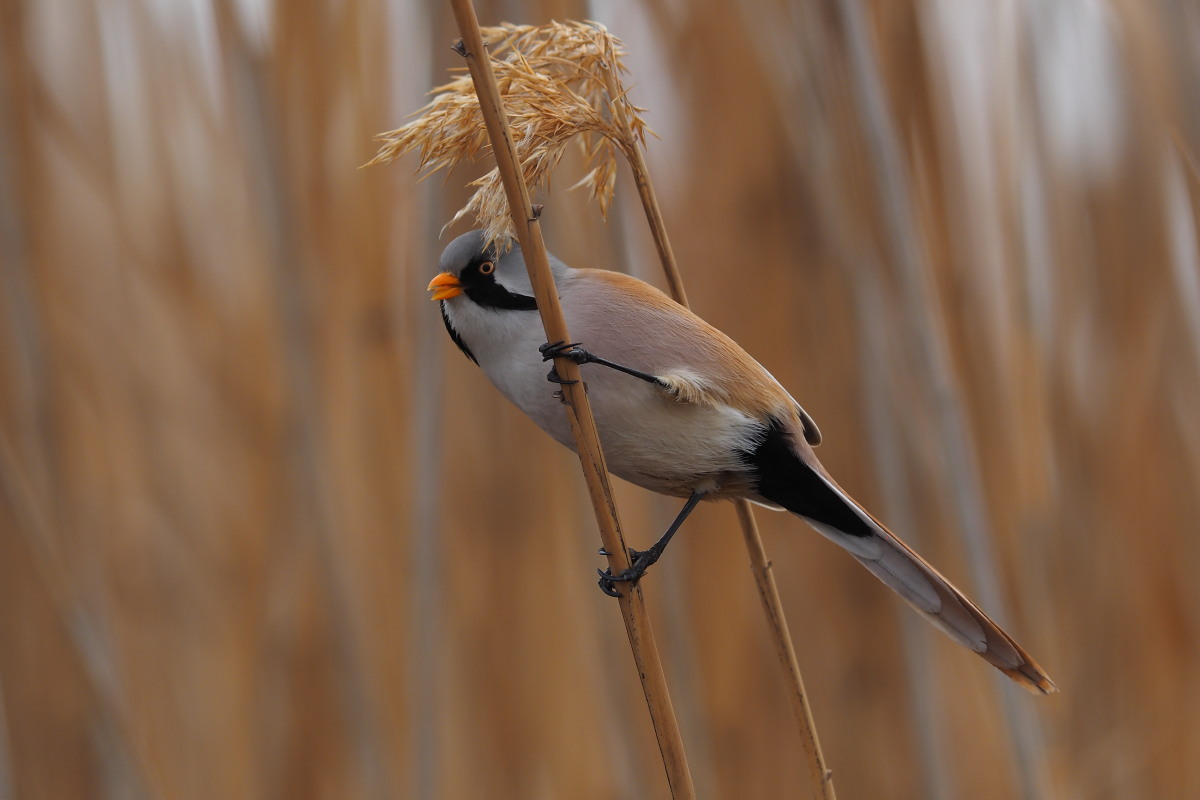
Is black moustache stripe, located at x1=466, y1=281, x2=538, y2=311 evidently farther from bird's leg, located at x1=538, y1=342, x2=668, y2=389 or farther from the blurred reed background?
the blurred reed background

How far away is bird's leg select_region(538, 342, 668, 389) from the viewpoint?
67 centimetres

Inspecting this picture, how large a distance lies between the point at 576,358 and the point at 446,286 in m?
0.17

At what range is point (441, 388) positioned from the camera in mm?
1210

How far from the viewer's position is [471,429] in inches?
51.8

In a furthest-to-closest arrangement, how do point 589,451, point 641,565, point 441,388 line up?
point 441,388 < point 641,565 < point 589,451

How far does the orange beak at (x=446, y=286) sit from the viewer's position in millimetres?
802

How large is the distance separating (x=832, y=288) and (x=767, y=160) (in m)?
0.20

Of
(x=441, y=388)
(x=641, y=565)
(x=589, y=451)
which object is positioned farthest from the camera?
(x=441, y=388)

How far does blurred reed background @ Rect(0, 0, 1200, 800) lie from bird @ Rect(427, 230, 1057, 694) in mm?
335

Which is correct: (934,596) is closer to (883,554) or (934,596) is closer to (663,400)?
(883,554)

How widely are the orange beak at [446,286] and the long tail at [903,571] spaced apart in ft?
1.09

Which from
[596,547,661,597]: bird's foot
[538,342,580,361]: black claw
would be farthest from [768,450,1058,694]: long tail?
[538,342,580,361]: black claw

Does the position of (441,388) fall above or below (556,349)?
below

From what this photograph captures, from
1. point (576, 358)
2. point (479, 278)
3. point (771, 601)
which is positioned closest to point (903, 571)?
point (771, 601)
